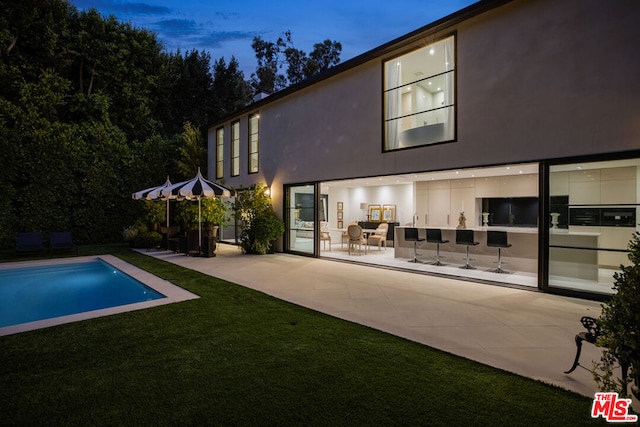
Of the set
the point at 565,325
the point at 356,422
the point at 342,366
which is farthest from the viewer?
the point at 565,325

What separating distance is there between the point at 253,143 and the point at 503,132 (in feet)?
30.4

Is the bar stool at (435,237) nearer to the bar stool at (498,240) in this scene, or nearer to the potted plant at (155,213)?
the bar stool at (498,240)

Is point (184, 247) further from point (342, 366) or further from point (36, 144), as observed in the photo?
point (342, 366)

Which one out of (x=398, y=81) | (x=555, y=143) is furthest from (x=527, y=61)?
(x=398, y=81)

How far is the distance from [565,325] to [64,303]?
7.93m

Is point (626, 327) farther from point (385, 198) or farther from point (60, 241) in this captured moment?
point (60, 241)

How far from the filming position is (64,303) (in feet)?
19.6

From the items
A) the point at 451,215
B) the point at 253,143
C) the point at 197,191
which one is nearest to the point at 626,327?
the point at 197,191

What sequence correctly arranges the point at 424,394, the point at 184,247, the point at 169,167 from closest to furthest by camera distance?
the point at 424,394 → the point at 184,247 → the point at 169,167

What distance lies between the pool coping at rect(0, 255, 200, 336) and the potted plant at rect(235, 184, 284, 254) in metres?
3.53

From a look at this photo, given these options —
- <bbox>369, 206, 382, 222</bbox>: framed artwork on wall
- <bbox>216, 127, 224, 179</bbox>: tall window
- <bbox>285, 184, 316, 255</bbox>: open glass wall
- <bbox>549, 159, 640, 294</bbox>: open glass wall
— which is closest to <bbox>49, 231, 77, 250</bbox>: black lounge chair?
<bbox>216, 127, 224, 179</bbox>: tall window

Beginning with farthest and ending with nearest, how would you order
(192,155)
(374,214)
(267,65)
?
(267,65)
(192,155)
(374,214)

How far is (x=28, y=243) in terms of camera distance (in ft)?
33.2

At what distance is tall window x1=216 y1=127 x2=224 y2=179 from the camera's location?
1505cm
